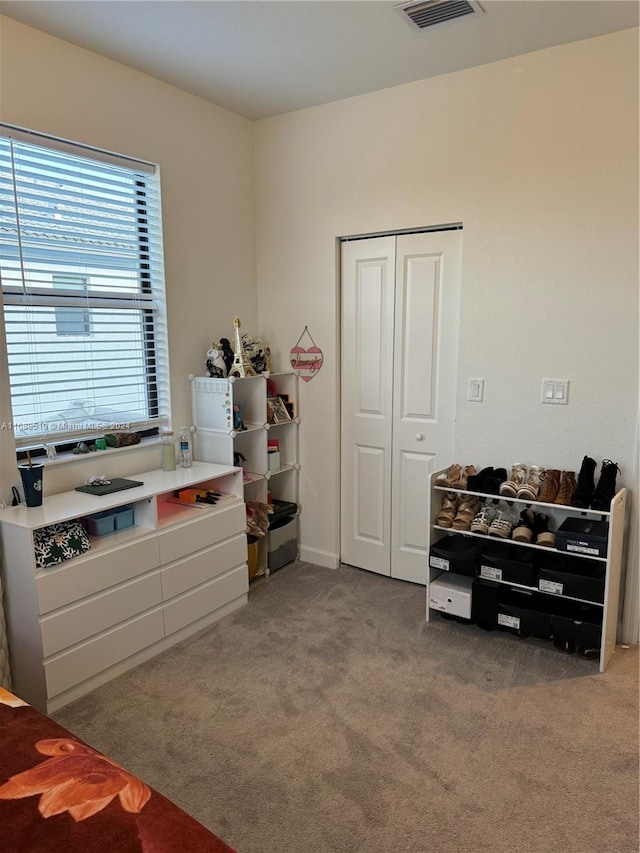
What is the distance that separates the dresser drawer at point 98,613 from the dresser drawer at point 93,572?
4 centimetres

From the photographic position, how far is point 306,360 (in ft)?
12.4

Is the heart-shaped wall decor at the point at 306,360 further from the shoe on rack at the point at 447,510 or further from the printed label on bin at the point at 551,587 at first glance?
the printed label on bin at the point at 551,587

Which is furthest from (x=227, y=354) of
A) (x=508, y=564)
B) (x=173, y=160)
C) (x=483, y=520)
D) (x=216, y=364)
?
(x=508, y=564)

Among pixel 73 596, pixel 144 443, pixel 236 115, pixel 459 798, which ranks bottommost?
pixel 459 798

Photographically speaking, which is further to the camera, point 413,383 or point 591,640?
point 413,383

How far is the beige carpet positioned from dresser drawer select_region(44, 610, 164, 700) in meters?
0.10

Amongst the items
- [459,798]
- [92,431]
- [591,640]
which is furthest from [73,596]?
[591,640]

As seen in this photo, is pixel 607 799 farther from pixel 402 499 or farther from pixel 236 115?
pixel 236 115

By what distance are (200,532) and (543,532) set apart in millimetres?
1705

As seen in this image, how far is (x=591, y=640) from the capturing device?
262 cm

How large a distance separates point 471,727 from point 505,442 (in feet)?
4.66

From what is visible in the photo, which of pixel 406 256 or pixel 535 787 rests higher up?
pixel 406 256

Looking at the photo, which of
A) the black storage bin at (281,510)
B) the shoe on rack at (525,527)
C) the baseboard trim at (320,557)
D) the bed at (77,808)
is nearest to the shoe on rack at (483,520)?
the shoe on rack at (525,527)

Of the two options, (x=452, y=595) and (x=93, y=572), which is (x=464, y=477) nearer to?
(x=452, y=595)
